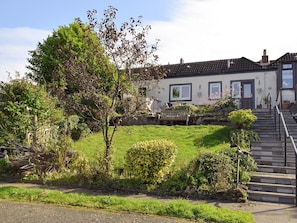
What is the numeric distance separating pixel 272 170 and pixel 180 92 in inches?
701

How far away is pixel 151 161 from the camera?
7.75 meters

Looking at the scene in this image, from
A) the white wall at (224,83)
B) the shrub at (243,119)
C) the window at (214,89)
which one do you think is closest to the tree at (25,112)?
the shrub at (243,119)

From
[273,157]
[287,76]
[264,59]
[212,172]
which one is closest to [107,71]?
[212,172]

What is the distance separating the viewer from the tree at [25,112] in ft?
35.5

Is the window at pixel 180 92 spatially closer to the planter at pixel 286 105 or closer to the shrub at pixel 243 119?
the planter at pixel 286 105

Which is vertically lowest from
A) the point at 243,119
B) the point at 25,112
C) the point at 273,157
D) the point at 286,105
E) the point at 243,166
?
the point at 243,166

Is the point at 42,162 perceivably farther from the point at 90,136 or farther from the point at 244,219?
the point at 244,219

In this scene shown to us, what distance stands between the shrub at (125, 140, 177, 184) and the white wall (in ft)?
46.9

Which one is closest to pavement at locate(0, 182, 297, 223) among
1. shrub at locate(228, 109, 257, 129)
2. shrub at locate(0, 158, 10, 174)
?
shrub at locate(0, 158, 10, 174)

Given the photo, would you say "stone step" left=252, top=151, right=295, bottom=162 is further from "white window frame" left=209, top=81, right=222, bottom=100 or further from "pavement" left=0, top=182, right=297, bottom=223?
"white window frame" left=209, top=81, right=222, bottom=100

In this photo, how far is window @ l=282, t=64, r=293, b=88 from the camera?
21.3 metres

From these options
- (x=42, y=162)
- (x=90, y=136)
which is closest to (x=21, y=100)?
(x=90, y=136)

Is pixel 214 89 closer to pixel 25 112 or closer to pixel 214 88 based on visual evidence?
pixel 214 88

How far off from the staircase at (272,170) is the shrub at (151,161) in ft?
7.39
